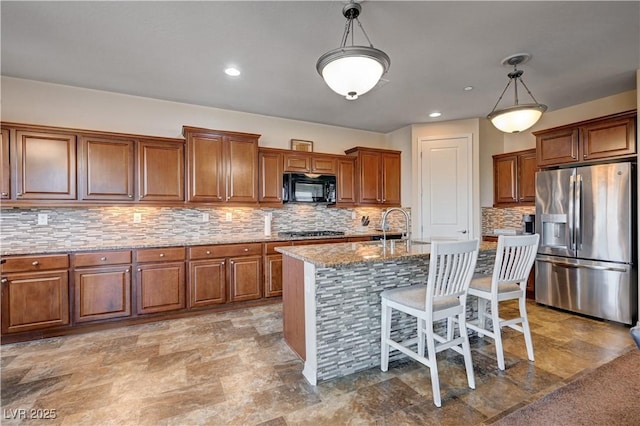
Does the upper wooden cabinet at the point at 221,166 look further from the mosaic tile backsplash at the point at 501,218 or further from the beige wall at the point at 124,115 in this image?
the mosaic tile backsplash at the point at 501,218

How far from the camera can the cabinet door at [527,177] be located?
14.6ft

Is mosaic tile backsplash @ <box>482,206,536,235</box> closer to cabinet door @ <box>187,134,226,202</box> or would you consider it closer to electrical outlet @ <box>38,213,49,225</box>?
cabinet door @ <box>187,134,226,202</box>

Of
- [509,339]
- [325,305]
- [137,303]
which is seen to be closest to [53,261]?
[137,303]

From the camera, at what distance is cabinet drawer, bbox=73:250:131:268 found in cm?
312

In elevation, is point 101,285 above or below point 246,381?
above

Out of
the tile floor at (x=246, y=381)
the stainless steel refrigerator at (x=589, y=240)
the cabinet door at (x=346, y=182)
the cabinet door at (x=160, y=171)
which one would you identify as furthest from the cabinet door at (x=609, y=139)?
the cabinet door at (x=160, y=171)

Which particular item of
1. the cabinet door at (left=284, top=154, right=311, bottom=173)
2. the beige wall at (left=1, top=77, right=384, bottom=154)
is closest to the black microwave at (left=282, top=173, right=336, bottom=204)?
the cabinet door at (left=284, top=154, right=311, bottom=173)

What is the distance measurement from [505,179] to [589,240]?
1547mm

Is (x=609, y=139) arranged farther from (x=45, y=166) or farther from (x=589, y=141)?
(x=45, y=166)

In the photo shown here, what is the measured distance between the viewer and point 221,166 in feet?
13.2

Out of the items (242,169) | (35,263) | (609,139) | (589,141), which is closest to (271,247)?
(242,169)

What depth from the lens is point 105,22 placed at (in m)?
2.34

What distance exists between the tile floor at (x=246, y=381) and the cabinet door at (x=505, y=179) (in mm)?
2155

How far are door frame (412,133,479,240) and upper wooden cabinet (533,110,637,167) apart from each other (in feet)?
2.95
